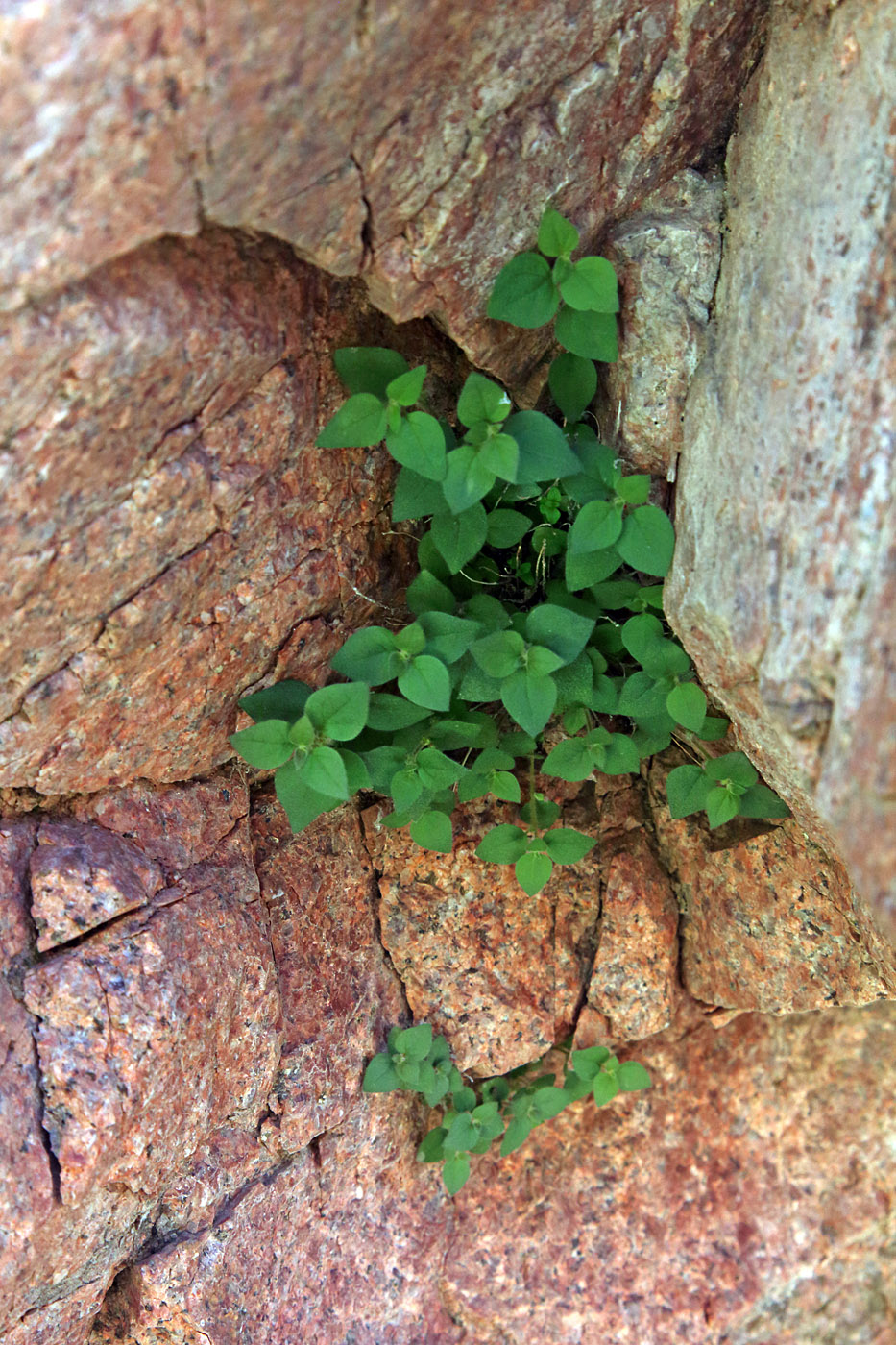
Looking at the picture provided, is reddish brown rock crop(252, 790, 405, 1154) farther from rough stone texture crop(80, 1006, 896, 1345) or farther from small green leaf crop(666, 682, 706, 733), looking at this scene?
small green leaf crop(666, 682, 706, 733)

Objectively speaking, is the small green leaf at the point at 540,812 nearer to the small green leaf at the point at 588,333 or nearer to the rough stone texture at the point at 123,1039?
the rough stone texture at the point at 123,1039

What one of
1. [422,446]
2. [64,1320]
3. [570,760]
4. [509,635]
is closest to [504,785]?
[570,760]

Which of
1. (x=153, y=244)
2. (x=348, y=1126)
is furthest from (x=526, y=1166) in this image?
(x=153, y=244)

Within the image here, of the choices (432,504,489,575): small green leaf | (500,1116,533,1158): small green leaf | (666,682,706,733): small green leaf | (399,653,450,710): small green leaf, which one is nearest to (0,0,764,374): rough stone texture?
(432,504,489,575): small green leaf

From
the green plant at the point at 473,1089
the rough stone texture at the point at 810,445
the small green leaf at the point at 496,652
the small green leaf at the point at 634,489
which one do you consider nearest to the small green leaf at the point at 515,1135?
the green plant at the point at 473,1089

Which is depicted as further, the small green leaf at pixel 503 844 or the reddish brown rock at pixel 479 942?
the reddish brown rock at pixel 479 942
